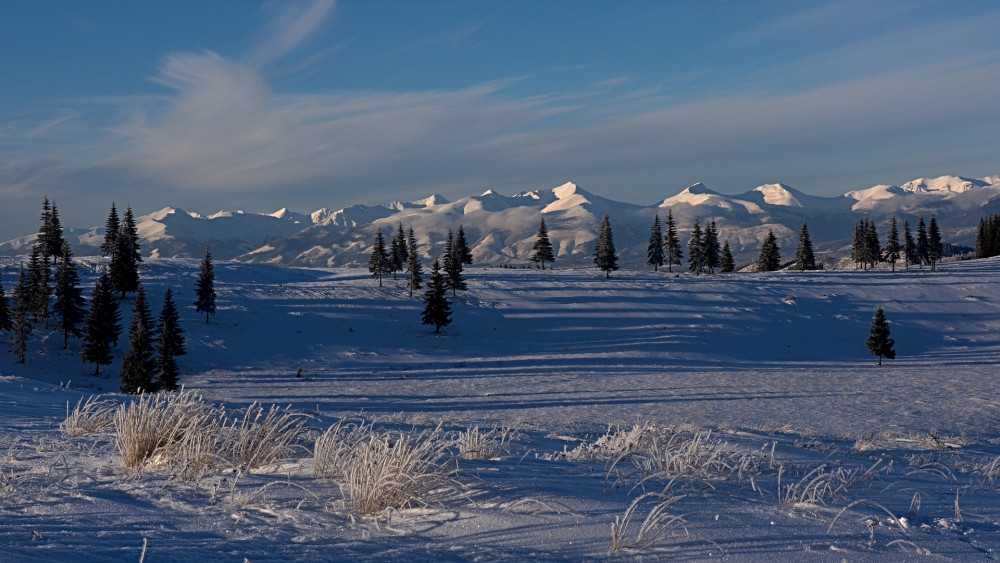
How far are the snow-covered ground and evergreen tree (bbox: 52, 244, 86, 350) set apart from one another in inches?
77.2

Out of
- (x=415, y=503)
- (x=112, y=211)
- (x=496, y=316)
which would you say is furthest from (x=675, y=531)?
(x=112, y=211)

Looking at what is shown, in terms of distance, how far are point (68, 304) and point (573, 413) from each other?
48.1 m

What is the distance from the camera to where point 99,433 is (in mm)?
6223

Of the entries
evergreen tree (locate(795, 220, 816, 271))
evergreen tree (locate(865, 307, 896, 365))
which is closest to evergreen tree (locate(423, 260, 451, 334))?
evergreen tree (locate(865, 307, 896, 365))

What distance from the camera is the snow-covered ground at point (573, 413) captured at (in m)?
3.50

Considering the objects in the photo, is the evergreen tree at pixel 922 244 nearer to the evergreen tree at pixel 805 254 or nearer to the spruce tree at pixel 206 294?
the evergreen tree at pixel 805 254

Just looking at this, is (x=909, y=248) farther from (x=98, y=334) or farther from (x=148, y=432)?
(x=148, y=432)

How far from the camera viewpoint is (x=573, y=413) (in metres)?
26.6

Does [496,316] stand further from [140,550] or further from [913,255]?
[913,255]

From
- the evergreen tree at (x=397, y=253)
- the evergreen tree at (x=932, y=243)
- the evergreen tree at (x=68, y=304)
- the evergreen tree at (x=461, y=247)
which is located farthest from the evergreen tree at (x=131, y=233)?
the evergreen tree at (x=932, y=243)

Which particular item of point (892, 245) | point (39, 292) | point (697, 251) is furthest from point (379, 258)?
point (892, 245)

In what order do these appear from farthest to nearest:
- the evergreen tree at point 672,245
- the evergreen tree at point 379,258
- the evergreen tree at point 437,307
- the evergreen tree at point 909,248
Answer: the evergreen tree at point 909,248
the evergreen tree at point 672,245
the evergreen tree at point 379,258
the evergreen tree at point 437,307

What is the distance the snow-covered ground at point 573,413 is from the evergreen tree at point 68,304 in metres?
1.96

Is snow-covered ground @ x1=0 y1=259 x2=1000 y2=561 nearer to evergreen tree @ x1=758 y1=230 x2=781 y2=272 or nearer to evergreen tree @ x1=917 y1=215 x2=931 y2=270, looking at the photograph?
evergreen tree @ x1=917 y1=215 x2=931 y2=270
